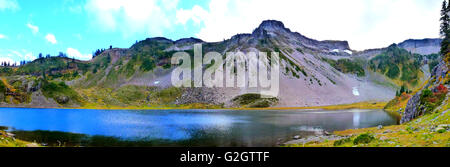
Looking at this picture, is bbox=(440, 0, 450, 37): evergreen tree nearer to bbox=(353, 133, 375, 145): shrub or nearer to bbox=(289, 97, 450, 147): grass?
bbox=(289, 97, 450, 147): grass

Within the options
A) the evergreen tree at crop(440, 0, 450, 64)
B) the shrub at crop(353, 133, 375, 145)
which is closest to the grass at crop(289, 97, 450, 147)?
the shrub at crop(353, 133, 375, 145)

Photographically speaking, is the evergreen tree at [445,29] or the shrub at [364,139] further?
the evergreen tree at [445,29]

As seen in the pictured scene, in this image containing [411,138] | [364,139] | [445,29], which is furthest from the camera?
[445,29]

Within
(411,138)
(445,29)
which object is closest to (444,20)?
(445,29)

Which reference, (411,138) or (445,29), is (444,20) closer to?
(445,29)

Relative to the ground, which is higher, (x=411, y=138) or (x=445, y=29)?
(x=445, y=29)

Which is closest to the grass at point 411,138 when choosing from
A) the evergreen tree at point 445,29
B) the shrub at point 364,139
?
the shrub at point 364,139

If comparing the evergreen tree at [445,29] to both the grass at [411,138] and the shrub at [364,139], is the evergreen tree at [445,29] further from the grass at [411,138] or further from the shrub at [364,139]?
the shrub at [364,139]
